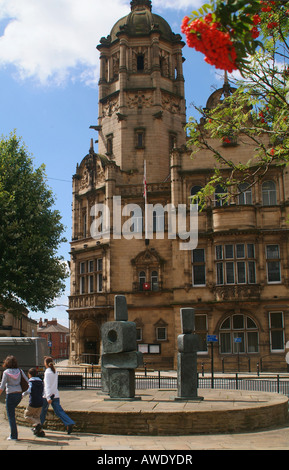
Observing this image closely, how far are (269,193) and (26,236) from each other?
17232 mm

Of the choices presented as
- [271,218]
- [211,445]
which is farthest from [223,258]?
[211,445]

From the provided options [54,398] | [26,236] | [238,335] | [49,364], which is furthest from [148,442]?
[238,335]

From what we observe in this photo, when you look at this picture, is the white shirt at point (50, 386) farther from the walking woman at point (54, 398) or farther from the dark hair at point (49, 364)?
the dark hair at point (49, 364)

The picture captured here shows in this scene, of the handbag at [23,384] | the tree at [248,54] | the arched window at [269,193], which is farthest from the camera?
the arched window at [269,193]

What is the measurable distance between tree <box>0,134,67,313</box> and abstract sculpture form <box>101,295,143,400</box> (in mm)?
11816

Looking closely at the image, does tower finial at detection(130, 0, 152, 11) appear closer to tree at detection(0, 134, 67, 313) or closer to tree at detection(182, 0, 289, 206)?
tree at detection(0, 134, 67, 313)

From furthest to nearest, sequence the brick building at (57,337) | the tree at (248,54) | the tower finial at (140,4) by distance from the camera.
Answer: the brick building at (57,337) → the tower finial at (140,4) → the tree at (248,54)

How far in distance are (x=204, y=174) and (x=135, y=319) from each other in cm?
1158

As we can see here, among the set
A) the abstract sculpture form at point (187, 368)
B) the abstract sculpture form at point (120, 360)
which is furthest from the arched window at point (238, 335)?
the abstract sculpture form at point (120, 360)

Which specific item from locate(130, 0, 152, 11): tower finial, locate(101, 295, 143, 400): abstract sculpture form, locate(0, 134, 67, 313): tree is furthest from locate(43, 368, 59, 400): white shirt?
locate(130, 0, 152, 11): tower finial

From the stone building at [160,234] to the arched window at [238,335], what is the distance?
0.07 meters

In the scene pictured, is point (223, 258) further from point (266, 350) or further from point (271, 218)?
point (266, 350)

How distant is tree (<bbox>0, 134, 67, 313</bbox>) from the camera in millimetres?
27156

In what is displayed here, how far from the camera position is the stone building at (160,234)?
34.2 meters
